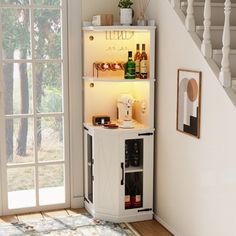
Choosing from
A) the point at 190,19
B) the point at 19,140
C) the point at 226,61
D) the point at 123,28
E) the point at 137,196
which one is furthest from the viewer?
the point at 19,140

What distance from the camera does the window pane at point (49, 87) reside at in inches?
165

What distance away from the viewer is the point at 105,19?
3.99 meters

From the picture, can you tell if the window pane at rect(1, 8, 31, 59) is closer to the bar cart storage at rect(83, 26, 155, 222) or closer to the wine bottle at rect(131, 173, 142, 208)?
the bar cart storage at rect(83, 26, 155, 222)

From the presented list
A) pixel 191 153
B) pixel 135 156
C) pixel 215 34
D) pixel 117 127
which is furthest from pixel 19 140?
pixel 215 34

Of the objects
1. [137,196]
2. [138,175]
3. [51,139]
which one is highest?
[51,139]

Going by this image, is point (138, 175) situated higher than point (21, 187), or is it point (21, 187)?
point (138, 175)

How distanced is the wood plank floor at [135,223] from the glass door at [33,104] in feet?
0.28

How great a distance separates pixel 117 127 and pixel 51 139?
27.6 inches

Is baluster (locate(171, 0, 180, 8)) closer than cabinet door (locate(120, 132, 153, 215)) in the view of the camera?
Yes

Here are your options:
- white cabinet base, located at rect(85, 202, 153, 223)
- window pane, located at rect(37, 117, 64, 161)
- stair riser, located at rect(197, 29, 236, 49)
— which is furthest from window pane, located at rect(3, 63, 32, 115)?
stair riser, located at rect(197, 29, 236, 49)

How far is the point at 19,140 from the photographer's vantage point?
4.22 metres

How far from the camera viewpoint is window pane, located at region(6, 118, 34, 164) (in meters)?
4.18

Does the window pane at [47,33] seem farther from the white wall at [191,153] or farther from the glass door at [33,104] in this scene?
the white wall at [191,153]

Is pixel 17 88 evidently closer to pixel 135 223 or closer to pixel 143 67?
pixel 143 67
